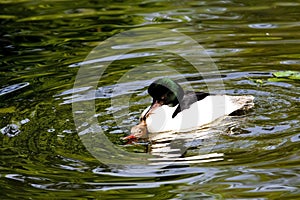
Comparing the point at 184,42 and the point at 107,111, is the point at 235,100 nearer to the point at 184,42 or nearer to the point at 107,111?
the point at 107,111

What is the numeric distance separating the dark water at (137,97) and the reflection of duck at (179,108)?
0.18 metres

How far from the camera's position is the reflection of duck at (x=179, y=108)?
8477 mm

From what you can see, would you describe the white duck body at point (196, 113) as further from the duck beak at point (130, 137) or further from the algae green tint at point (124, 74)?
the algae green tint at point (124, 74)

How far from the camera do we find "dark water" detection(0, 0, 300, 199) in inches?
272

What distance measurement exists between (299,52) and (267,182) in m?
4.64

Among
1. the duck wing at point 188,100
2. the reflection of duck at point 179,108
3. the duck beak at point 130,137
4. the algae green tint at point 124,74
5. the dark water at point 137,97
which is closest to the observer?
the dark water at point 137,97

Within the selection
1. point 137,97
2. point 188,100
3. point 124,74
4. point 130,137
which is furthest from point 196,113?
point 124,74

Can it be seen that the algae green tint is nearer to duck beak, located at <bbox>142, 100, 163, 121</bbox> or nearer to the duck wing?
duck beak, located at <bbox>142, 100, 163, 121</bbox>

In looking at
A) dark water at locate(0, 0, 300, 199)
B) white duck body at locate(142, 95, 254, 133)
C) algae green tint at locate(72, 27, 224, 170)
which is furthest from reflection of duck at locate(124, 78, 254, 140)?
algae green tint at locate(72, 27, 224, 170)

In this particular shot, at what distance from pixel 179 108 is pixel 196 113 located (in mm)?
218

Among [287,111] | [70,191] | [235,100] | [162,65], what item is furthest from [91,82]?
[70,191]

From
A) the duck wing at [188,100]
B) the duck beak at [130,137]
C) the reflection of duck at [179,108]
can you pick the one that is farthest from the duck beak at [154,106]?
the duck beak at [130,137]

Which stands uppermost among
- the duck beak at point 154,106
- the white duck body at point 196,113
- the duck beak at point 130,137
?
the duck beak at point 154,106

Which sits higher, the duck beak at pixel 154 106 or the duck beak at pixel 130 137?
the duck beak at pixel 154 106
